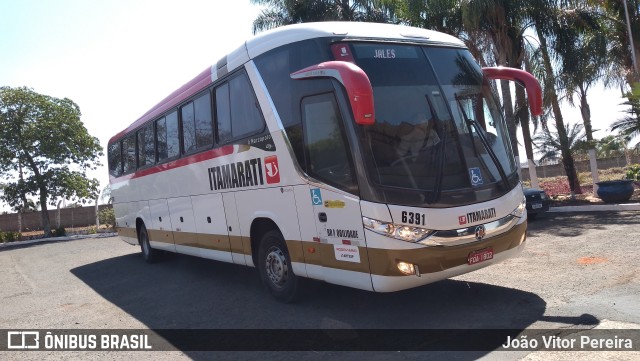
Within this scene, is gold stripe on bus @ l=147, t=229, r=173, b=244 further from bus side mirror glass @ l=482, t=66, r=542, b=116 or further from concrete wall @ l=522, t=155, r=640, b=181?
concrete wall @ l=522, t=155, r=640, b=181

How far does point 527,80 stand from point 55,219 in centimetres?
3748

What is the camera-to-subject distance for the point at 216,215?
8969 millimetres

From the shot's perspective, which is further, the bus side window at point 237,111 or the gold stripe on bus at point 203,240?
the gold stripe on bus at point 203,240

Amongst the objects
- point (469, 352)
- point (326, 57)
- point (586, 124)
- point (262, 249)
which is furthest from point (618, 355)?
point (586, 124)

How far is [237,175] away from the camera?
802 centimetres

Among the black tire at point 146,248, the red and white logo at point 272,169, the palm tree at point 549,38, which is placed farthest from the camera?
the palm tree at point 549,38

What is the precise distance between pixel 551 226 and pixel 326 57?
9.76 meters

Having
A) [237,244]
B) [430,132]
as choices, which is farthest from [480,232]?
[237,244]

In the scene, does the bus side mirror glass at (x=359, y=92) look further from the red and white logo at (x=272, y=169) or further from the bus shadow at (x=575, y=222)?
the bus shadow at (x=575, y=222)

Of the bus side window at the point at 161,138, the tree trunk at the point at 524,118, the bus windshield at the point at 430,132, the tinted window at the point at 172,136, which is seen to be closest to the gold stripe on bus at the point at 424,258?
the bus windshield at the point at 430,132

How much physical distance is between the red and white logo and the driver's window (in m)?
0.71

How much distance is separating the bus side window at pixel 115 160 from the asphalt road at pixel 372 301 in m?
3.95

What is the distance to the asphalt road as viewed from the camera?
19.1 feet

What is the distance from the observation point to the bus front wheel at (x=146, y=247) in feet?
42.9
